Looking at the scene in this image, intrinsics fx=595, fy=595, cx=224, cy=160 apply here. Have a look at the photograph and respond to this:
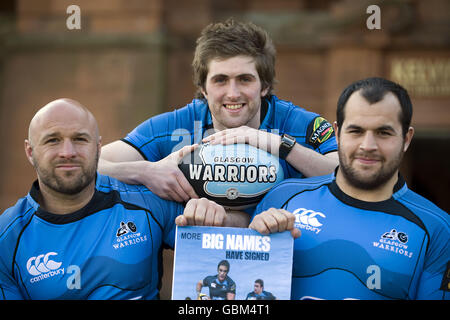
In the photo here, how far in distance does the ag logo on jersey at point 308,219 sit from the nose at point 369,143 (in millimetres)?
454

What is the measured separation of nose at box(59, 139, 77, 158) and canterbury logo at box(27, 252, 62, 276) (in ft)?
1.81

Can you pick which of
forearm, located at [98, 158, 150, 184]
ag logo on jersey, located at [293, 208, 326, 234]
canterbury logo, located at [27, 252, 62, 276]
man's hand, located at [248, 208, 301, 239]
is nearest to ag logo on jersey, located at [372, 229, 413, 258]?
ag logo on jersey, located at [293, 208, 326, 234]

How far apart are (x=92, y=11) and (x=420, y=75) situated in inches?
242

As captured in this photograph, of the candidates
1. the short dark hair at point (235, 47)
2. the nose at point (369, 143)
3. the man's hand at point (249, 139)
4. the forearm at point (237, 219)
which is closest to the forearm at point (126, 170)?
the man's hand at point (249, 139)

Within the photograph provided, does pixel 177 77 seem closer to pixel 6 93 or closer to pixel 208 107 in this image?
pixel 6 93

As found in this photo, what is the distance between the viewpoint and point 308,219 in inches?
128

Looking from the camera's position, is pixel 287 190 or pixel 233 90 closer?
pixel 287 190

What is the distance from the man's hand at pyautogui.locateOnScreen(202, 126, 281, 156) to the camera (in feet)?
11.2

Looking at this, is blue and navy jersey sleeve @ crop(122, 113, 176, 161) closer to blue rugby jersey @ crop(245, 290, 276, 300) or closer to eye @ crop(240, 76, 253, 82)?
eye @ crop(240, 76, 253, 82)

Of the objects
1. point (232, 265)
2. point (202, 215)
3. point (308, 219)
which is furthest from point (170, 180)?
point (308, 219)

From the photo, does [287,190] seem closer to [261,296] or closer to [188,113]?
[261,296]

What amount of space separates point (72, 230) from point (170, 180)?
0.63 metres

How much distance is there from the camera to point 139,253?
329 centimetres

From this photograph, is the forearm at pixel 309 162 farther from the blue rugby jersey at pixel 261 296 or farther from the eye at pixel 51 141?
the eye at pixel 51 141
